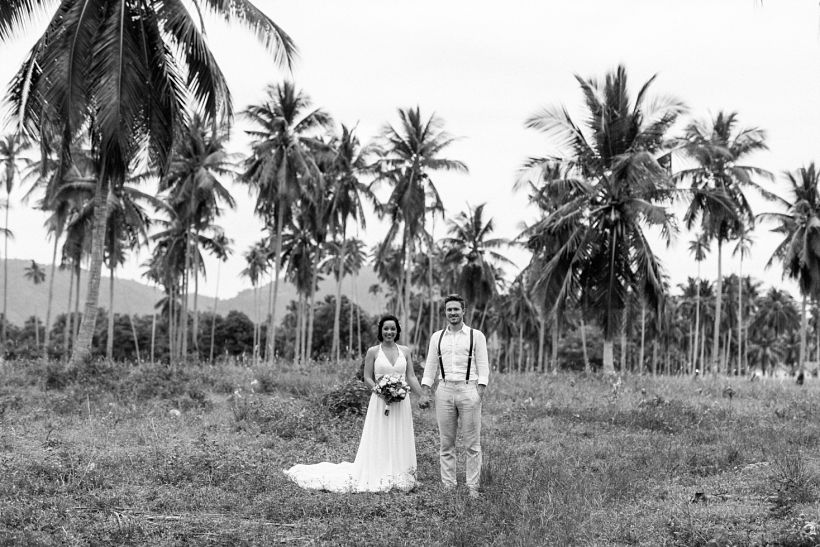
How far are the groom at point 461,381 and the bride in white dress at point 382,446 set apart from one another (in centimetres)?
47

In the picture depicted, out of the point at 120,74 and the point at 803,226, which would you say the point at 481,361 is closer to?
the point at 120,74

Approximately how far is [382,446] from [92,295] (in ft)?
40.4

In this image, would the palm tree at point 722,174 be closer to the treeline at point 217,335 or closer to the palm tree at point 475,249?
the palm tree at point 475,249

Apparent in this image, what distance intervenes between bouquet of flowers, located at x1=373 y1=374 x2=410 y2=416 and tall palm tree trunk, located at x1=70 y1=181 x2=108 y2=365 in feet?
37.8

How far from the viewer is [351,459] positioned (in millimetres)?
10094

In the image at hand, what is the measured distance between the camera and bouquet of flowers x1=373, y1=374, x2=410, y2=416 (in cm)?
837

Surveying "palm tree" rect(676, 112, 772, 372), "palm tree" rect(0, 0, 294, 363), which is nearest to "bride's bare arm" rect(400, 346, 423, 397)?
"palm tree" rect(0, 0, 294, 363)

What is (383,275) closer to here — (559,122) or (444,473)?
(559,122)

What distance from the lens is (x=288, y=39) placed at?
14.9 meters

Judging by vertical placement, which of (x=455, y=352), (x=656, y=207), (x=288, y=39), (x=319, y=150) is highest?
(x=319, y=150)

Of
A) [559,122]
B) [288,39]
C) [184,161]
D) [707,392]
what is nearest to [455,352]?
[288,39]

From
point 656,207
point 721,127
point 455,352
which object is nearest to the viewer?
point 455,352

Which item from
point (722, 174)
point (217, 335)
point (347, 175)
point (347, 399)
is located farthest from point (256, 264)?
point (347, 399)

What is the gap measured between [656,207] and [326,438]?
518 inches
